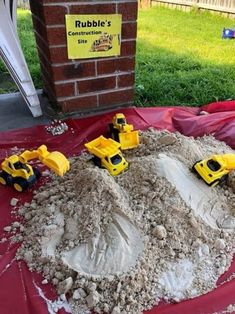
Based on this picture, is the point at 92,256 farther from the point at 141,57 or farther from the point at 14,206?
the point at 141,57

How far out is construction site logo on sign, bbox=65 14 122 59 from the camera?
2.13m

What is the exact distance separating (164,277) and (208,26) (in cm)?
497

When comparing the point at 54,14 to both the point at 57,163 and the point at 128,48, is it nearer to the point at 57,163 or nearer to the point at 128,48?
the point at 128,48

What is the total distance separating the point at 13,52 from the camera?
2.13 meters

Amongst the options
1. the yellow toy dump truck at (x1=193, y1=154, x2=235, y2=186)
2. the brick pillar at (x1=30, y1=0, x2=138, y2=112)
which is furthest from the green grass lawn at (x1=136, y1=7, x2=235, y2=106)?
the yellow toy dump truck at (x1=193, y1=154, x2=235, y2=186)

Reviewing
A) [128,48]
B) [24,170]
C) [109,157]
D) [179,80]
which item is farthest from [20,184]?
[179,80]

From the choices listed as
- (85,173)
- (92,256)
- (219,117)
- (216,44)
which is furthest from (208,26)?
(92,256)

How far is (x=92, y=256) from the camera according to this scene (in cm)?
134

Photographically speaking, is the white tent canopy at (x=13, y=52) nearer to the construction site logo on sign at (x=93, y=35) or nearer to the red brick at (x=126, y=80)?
the construction site logo on sign at (x=93, y=35)

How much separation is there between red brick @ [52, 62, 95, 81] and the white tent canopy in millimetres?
185

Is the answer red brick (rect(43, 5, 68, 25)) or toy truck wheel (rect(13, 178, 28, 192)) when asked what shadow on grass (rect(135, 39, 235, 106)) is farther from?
toy truck wheel (rect(13, 178, 28, 192))

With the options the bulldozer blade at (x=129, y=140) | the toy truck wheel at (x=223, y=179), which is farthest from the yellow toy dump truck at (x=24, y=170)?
the toy truck wheel at (x=223, y=179)

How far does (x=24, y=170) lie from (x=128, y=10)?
3.96 ft

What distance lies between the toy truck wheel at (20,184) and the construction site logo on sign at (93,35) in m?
0.90
